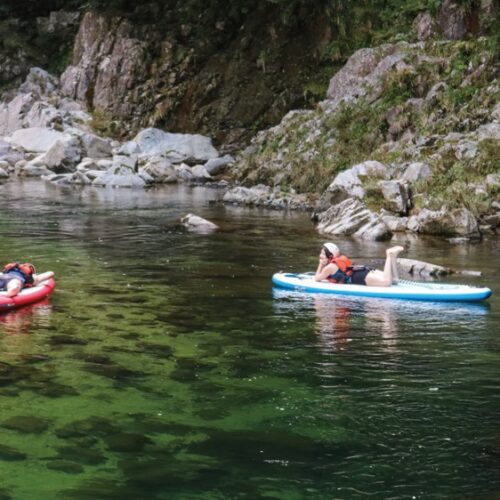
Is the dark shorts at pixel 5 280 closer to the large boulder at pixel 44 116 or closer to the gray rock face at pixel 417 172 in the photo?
the gray rock face at pixel 417 172

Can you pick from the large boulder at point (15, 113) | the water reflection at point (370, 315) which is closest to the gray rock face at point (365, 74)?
the water reflection at point (370, 315)

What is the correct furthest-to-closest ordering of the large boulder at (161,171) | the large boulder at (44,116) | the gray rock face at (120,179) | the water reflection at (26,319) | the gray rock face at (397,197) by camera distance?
the large boulder at (44,116) → the large boulder at (161,171) → the gray rock face at (120,179) → the gray rock face at (397,197) → the water reflection at (26,319)

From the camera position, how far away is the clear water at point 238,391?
5.80 m

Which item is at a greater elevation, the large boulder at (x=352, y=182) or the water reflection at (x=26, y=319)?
the large boulder at (x=352, y=182)

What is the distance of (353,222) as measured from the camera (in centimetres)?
1994

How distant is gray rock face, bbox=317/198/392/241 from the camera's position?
63.2 ft

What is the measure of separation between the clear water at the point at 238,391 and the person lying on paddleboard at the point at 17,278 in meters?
0.36

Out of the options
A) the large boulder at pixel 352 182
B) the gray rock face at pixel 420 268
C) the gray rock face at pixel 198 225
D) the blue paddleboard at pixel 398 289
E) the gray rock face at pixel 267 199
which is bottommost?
the blue paddleboard at pixel 398 289

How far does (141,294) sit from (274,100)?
3138cm

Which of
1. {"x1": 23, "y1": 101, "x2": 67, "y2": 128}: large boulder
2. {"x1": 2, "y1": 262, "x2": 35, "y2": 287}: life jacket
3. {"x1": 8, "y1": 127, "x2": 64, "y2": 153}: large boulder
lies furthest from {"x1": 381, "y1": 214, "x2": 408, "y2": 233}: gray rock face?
{"x1": 23, "y1": 101, "x2": 67, "y2": 128}: large boulder

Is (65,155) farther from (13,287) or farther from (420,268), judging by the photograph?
(13,287)

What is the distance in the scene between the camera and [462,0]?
30.5 metres

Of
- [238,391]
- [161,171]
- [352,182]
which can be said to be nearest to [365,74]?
[161,171]

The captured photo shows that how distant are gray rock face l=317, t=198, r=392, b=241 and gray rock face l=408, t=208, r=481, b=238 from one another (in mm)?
811
